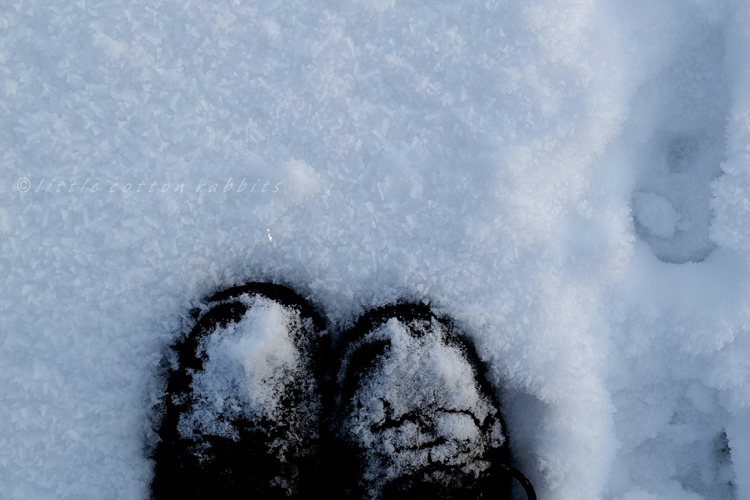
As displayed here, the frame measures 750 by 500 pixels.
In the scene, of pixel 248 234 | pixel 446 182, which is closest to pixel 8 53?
pixel 248 234

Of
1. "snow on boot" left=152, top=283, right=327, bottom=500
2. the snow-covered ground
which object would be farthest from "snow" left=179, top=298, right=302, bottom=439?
the snow-covered ground

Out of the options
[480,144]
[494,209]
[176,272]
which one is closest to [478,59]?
[480,144]

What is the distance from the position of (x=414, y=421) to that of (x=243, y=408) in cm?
25

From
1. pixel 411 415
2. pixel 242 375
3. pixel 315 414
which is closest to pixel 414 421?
pixel 411 415

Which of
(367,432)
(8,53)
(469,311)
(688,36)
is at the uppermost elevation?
(688,36)

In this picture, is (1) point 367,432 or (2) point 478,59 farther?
(2) point 478,59

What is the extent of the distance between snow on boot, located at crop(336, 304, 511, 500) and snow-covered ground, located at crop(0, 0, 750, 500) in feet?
0.27

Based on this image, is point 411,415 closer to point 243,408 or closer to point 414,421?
point 414,421

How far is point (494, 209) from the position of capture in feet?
3.09

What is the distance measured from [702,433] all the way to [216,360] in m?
0.83

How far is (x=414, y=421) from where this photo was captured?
87 centimetres

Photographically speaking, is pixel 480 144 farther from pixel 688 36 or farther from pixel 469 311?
pixel 688 36

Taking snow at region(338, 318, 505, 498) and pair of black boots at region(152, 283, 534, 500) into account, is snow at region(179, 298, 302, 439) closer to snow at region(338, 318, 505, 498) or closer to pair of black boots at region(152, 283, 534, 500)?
pair of black boots at region(152, 283, 534, 500)

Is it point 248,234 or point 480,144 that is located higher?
point 480,144
